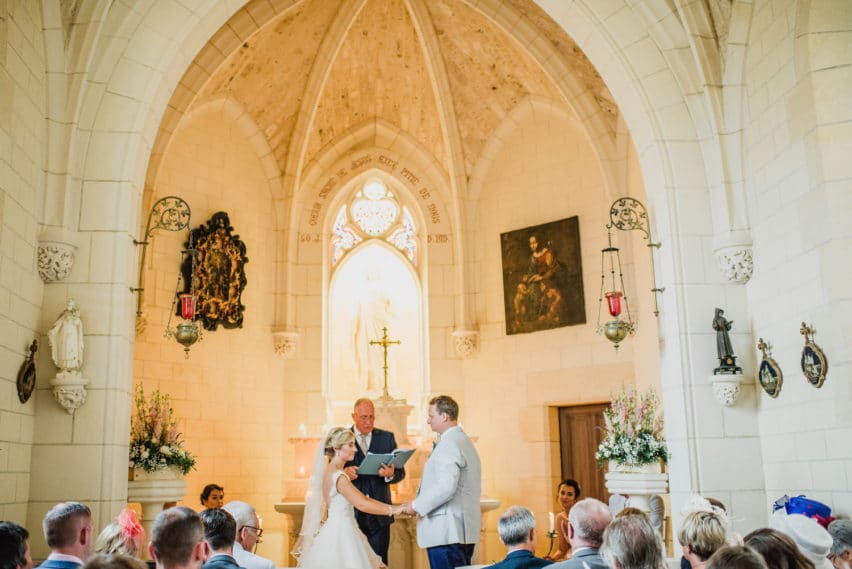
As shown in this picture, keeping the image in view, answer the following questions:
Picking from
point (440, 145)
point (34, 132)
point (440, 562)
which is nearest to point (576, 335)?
point (440, 145)

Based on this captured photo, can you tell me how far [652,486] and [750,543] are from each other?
4.11 meters

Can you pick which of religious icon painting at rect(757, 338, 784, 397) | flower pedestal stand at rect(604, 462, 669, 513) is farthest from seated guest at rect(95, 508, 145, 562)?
religious icon painting at rect(757, 338, 784, 397)

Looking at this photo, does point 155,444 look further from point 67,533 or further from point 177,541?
point 177,541

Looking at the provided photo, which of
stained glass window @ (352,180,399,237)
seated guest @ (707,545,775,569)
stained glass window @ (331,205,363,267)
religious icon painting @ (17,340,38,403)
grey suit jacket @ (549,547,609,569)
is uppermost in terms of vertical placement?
stained glass window @ (352,180,399,237)

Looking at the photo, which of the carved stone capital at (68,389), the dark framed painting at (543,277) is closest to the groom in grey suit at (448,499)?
the carved stone capital at (68,389)

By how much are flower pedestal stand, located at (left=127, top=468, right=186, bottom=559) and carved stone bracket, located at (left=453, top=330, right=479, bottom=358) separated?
4.92m

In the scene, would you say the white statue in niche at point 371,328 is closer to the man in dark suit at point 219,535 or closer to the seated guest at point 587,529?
the man in dark suit at point 219,535

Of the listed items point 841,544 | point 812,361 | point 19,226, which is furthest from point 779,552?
point 19,226

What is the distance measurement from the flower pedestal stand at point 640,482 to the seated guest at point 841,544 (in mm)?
3115

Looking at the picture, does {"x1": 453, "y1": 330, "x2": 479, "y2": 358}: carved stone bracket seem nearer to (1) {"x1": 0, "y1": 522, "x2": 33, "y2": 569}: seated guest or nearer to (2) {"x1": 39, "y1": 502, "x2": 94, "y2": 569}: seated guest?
(2) {"x1": 39, "y1": 502, "x2": 94, "y2": 569}: seated guest

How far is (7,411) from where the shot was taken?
587 centimetres

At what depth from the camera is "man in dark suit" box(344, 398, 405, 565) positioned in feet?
20.6

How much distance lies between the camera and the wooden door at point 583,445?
10367 millimetres

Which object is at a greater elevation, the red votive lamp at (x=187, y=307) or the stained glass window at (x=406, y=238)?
the stained glass window at (x=406, y=238)
